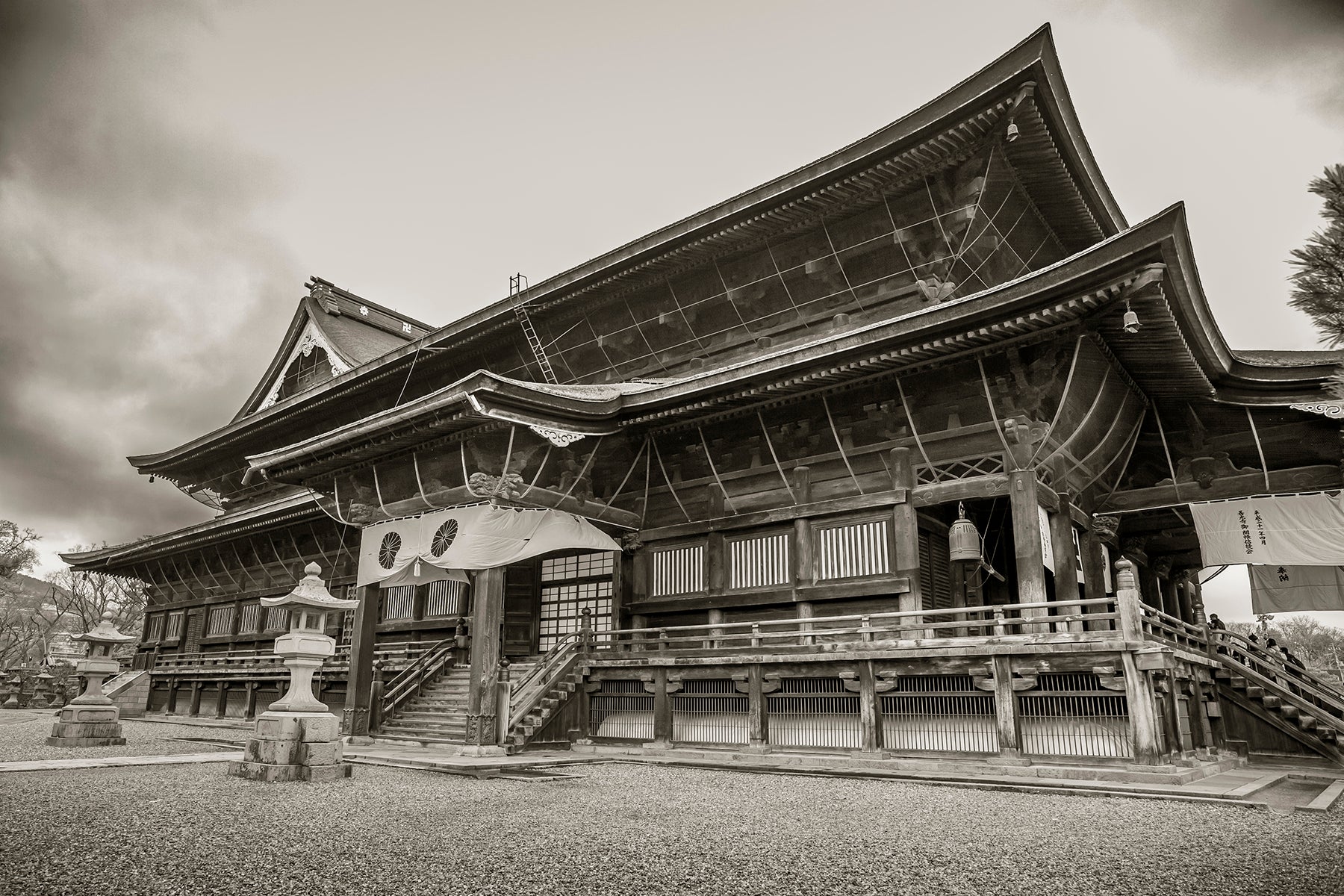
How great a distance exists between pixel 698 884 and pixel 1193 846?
3.97 meters

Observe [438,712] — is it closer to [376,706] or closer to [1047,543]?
[376,706]

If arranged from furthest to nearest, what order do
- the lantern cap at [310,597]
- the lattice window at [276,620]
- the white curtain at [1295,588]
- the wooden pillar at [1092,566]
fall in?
the lattice window at [276,620] → the white curtain at [1295,588] → the wooden pillar at [1092,566] → the lantern cap at [310,597]

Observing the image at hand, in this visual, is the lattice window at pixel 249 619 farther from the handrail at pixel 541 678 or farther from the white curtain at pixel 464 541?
the handrail at pixel 541 678

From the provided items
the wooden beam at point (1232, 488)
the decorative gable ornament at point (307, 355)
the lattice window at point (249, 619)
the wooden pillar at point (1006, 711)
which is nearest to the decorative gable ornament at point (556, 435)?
the wooden pillar at point (1006, 711)

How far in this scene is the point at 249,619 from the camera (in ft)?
88.8

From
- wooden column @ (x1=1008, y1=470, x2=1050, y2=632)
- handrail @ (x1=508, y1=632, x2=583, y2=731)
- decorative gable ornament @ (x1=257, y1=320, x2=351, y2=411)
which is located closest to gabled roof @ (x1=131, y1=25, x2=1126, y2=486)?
wooden column @ (x1=1008, y1=470, x2=1050, y2=632)

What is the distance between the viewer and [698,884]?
15.8 feet

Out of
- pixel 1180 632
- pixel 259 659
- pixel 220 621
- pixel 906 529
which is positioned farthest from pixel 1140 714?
pixel 220 621

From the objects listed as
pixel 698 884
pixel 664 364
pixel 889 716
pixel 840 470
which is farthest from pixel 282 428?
pixel 698 884

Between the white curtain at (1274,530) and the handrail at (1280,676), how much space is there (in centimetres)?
155

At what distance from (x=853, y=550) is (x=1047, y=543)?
3074mm

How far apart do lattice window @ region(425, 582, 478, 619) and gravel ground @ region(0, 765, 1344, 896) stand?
10793 mm

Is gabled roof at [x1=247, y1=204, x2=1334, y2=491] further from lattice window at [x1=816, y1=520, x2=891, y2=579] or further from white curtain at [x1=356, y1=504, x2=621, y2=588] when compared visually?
lattice window at [x1=816, y1=520, x2=891, y2=579]

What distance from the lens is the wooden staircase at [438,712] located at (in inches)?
584
